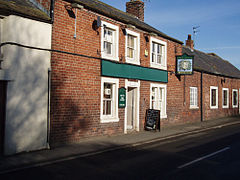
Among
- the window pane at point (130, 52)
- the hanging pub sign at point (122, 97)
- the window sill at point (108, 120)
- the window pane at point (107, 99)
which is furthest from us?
the window pane at point (130, 52)

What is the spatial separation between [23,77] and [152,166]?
536 cm

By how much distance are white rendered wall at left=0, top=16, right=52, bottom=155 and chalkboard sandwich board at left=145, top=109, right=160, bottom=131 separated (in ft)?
23.0

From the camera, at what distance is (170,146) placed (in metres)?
11.1

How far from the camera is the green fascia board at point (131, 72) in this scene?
512 inches

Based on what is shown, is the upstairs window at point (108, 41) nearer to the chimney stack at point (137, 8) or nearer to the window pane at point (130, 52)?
the window pane at point (130, 52)

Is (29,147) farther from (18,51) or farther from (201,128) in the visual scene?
(201,128)

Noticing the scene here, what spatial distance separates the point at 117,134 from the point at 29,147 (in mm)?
5186

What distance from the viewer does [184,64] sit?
18.2 m

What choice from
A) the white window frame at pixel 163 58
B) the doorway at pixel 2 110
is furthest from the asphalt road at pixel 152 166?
the white window frame at pixel 163 58

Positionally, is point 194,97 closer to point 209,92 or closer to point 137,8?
point 209,92

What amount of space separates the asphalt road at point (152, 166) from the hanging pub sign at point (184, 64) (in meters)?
8.31

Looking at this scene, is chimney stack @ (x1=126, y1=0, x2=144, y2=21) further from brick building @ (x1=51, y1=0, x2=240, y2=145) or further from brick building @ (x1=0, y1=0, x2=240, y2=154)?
brick building @ (x1=0, y1=0, x2=240, y2=154)

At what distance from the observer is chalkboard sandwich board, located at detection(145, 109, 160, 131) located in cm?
1514

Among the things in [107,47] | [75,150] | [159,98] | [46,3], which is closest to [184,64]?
[159,98]
